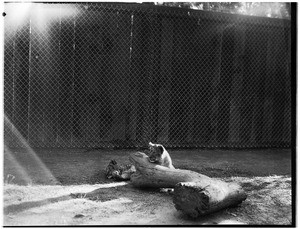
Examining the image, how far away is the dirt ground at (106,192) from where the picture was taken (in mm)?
2863

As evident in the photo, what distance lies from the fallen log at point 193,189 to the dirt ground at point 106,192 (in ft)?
0.30

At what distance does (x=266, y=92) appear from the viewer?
20.5 ft

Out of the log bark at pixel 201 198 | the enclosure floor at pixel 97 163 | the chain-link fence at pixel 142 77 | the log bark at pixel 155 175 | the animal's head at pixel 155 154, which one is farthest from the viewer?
the chain-link fence at pixel 142 77

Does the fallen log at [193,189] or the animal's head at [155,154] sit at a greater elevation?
the animal's head at [155,154]

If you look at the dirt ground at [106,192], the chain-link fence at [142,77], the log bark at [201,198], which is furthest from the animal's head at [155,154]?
the chain-link fence at [142,77]

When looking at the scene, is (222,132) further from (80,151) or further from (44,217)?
(44,217)

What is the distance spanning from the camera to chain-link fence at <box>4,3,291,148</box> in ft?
16.9

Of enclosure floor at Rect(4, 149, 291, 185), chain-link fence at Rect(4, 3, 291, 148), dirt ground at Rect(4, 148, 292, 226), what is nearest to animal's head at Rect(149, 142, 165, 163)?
dirt ground at Rect(4, 148, 292, 226)

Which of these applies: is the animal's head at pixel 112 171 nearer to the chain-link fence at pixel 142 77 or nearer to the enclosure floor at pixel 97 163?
the enclosure floor at pixel 97 163

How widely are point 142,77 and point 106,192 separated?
2440mm

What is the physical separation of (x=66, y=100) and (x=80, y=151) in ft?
2.65

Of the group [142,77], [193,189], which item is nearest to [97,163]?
[142,77]

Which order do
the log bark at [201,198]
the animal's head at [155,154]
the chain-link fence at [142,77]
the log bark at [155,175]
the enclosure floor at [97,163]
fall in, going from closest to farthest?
the log bark at [201,198] → the log bark at [155,175] → the animal's head at [155,154] → the enclosure floor at [97,163] → the chain-link fence at [142,77]

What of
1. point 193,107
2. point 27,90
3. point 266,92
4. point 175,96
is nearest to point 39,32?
point 27,90
